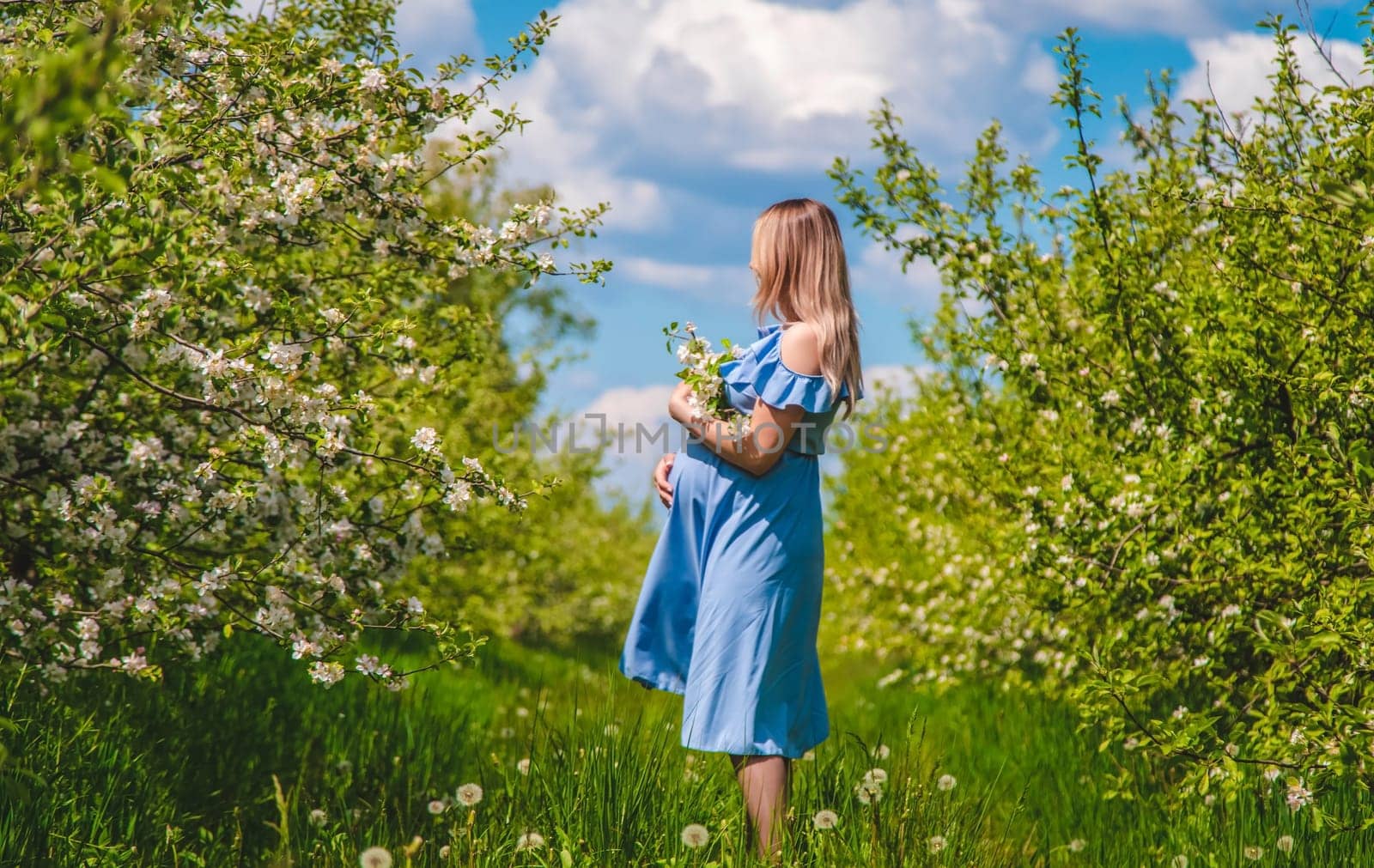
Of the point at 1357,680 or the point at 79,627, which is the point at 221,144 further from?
the point at 1357,680

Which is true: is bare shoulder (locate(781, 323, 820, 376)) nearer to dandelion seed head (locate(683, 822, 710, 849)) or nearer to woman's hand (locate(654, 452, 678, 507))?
woman's hand (locate(654, 452, 678, 507))

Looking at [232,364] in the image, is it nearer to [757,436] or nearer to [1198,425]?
[757,436]

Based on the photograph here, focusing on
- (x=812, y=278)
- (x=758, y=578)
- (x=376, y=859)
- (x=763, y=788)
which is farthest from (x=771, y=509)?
(x=376, y=859)

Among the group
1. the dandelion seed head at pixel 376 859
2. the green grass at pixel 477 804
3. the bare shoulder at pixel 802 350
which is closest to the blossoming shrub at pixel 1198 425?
the green grass at pixel 477 804

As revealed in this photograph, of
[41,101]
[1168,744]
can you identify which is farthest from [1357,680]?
[41,101]

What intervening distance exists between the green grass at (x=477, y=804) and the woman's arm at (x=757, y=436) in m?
0.92

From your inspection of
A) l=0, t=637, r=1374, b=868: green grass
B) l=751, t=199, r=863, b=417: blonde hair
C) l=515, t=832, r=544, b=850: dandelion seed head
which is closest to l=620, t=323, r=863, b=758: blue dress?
l=751, t=199, r=863, b=417: blonde hair

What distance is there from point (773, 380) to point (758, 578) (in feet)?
2.19

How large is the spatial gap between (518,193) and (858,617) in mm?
14055

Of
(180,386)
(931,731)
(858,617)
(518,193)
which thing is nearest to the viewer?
(180,386)

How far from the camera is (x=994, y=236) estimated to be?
17.0 feet

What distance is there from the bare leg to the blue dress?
0.07 metres

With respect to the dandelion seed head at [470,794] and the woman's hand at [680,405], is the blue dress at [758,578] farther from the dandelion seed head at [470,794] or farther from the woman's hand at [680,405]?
the dandelion seed head at [470,794]

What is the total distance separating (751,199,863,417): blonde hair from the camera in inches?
145
